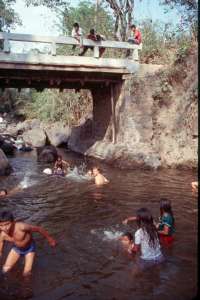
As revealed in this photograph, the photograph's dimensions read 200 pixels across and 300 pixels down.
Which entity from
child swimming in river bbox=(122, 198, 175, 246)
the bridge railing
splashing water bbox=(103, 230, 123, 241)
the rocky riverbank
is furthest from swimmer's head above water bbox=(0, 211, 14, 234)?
the rocky riverbank

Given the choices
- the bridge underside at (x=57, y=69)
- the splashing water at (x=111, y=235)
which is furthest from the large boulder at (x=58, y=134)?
the splashing water at (x=111, y=235)

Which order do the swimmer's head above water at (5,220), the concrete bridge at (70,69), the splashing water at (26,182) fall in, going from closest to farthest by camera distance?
the swimmer's head above water at (5,220), the splashing water at (26,182), the concrete bridge at (70,69)

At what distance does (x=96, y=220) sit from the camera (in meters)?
9.70

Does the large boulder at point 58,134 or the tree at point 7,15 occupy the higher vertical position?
the tree at point 7,15

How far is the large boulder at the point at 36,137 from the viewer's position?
87.5ft

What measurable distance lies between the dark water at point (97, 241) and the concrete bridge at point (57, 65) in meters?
4.33

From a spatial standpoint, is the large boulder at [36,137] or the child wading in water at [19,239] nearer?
the child wading in water at [19,239]

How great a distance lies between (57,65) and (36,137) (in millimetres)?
11257

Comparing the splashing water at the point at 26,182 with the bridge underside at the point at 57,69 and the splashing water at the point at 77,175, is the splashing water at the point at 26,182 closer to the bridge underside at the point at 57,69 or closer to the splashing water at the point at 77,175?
the splashing water at the point at 77,175

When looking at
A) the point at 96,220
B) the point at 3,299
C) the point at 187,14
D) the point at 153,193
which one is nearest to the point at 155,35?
the point at 187,14

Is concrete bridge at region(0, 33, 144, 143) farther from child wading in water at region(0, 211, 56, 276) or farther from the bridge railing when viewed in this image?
child wading in water at region(0, 211, 56, 276)

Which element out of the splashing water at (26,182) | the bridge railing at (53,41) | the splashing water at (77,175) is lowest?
the splashing water at (26,182)

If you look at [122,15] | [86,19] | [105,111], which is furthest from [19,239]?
[86,19]

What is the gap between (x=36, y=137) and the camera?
88.1 feet
